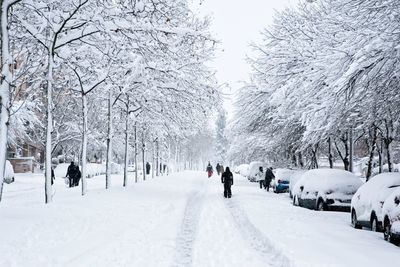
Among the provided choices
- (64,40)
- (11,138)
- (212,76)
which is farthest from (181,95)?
(11,138)

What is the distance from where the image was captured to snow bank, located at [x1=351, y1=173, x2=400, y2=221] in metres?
12.2

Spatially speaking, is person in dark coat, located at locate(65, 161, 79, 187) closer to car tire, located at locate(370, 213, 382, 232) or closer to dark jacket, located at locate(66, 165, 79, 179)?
dark jacket, located at locate(66, 165, 79, 179)

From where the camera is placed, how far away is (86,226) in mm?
11391

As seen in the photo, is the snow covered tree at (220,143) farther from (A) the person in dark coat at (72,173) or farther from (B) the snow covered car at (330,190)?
(B) the snow covered car at (330,190)

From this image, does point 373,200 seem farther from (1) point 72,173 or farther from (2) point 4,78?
(1) point 72,173

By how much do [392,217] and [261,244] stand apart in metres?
2.98

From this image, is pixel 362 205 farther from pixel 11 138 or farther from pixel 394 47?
pixel 11 138

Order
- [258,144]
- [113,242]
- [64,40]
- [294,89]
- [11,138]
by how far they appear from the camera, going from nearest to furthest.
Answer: [113,242]
[64,40]
[294,89]
[11,138]
[258,144]

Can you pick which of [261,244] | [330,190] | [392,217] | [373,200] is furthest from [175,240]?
[330,190]

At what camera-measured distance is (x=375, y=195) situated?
1269 centimetres

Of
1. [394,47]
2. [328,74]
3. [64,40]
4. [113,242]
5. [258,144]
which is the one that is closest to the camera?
[113,242]

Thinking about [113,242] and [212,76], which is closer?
[113,242]

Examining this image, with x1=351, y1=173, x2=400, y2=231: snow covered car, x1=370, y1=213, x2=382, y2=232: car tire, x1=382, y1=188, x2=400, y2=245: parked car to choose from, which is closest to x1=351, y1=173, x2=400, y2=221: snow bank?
x1=351, y1=173, x2=400, y2=231: snow covered car

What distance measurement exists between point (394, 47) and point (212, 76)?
11234 millimetres
